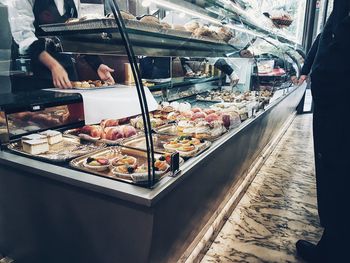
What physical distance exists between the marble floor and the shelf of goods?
0.24 m

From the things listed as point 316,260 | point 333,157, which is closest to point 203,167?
point 333,157

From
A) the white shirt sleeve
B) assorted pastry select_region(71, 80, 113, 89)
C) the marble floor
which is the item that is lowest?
the marble floor

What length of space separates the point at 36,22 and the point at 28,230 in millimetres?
1627

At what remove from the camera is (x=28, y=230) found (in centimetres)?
160

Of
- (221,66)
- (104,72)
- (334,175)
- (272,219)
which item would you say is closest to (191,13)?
(104,72)

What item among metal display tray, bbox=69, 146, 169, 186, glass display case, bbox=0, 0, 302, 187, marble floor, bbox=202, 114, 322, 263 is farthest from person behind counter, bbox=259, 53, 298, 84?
metal display tray, bbox=69, 146, 169, 186

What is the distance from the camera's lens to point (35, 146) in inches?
61.3

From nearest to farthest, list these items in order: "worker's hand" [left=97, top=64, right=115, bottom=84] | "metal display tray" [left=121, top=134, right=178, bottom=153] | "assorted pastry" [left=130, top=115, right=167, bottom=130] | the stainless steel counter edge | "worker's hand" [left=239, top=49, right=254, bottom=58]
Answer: the stainless steel counter edge < "metal display tray" [left=121, top=134, right=178, bottom=153] < "assorted pastry" [left=130, top=115, right=167, bottom=130] < "worker's hand" [left=97, top=64, right=115, bottom=84] < "worker's hand" [left=239, top=49, right=254, bottom=58]

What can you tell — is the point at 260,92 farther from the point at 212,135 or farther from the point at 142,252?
the point at 142,252

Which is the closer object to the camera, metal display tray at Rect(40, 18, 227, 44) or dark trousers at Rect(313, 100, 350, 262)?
metal display tray at Rect(40, 18, 227, 44)

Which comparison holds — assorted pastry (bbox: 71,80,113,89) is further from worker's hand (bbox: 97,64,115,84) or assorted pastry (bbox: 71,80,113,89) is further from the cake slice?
the cake slice

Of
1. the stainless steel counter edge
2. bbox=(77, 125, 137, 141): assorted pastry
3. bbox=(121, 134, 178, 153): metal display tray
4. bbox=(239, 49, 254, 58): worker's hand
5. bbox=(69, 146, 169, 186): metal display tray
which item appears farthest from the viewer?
bbox=(239, 49, 254, 58): worker's hand

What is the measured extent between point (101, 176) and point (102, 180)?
0.17 feet

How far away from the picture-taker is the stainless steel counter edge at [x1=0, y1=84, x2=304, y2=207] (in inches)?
46.0
